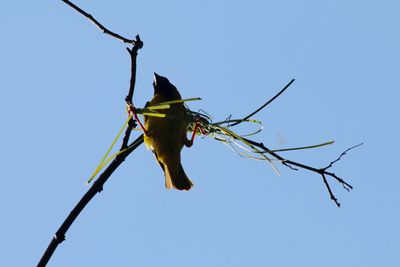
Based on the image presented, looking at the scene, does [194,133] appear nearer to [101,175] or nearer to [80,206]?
[101,175]

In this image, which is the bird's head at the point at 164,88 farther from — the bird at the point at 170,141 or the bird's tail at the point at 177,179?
the bird's tail at the point at 177,179

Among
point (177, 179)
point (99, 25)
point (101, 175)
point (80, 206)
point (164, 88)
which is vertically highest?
point (164, 88)

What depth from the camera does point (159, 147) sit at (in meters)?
3.32

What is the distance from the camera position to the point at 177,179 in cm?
357

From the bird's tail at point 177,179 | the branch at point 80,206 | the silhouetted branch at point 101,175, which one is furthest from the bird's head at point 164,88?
the branch at point 80,206

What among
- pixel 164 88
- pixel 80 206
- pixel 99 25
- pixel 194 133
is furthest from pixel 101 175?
pixel 164 88

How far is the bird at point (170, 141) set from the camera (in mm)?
3213

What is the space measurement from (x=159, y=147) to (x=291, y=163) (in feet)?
3.71

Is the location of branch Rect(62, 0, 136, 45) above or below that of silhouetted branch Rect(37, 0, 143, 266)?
above

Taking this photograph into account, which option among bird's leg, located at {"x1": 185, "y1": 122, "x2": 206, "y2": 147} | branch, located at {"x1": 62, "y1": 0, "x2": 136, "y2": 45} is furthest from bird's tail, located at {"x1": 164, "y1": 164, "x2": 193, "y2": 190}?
branch, located at {"x1": 62, "y1": 0, "x2": 136, "y2": 45}

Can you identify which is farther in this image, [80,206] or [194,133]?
[194,133]

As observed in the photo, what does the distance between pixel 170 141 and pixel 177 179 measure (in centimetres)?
37

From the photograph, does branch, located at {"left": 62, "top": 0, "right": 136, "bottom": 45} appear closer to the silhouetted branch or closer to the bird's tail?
the silhouetted branch

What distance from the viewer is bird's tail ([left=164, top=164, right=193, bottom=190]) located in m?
3.52
